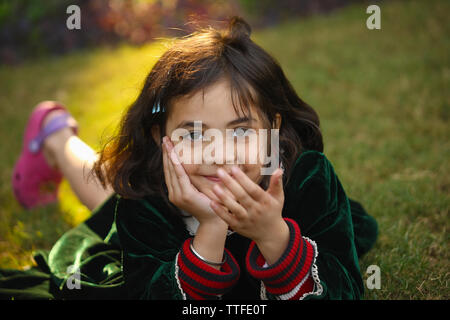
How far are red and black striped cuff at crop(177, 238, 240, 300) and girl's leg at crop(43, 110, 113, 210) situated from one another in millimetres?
865

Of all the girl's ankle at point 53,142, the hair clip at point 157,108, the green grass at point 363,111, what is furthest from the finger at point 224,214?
the girl's ankle at point 53,142

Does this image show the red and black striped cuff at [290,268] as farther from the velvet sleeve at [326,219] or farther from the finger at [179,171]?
the finger at [179,171]

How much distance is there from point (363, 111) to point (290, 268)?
8.10ft

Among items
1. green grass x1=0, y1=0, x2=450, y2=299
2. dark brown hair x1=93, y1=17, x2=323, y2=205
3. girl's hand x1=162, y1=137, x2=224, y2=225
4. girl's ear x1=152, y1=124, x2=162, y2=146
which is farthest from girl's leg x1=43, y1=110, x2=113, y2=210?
girl's hand x1=162, y1=137, x2=224, y2=225

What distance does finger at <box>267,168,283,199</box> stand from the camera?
117 cm

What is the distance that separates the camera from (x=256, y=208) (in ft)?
3.99

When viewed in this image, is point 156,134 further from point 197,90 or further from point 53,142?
point 53,142

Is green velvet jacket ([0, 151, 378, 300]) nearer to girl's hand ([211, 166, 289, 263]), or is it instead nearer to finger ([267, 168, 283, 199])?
girl's hand ([211, 166, 289, 263])

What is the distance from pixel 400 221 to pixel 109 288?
1.40 meters

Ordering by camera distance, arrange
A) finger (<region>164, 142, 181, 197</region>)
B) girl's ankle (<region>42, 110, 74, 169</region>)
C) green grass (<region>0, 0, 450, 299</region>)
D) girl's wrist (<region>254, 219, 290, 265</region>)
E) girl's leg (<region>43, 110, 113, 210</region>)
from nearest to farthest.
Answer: girl's wrist (<region>254, 219, 290, 265</region>)
finger (<region>164, 142, 181, 197</region>)
green grass (<region>0, 0, 450, 299</region>)
girl's leg (<region>43, 110, 113, 210</region>)
girl's ankle (<region>42, 110, 74, 169</region>)

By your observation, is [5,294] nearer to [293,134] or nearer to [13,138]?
[293,134]

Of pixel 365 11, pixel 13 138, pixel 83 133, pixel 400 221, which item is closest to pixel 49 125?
pixel 83 133

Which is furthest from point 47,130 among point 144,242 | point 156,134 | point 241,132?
point 241,132

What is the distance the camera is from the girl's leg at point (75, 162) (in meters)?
2.29
